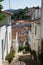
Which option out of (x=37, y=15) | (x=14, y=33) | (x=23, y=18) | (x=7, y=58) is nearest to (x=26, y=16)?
(x=23, y=18)

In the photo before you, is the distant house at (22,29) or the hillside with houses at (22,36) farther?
the distant house at (22,29)

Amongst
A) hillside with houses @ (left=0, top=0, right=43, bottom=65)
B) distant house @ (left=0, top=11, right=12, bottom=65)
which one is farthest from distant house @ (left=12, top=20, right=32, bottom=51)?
distant house @ (left=0, top=11, right=12, bottom=65)

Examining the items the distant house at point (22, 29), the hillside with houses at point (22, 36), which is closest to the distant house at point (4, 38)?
the hillside with houses at point (22, 36)

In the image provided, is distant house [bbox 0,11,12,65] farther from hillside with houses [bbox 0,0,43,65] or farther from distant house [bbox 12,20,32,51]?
distant house [bbox 12,20,32,51]

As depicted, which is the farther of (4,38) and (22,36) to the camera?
(22,36)

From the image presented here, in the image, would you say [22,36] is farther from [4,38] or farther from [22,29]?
[4,38]

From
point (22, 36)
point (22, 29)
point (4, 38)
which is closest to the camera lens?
point (4, 38)

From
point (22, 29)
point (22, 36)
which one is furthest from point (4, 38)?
point (22, 29)

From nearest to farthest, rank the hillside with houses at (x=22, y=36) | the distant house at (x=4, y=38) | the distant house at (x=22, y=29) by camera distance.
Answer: the distant house at (x=4, y=38), the hillside with houses at (x=22, y=36), the distant house at (x=22, y=29)

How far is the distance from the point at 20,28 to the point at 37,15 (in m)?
7.25

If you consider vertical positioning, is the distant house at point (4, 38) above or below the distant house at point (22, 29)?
above

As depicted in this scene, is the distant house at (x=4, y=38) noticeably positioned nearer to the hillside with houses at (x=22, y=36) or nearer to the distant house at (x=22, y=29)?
the hillside with houses at (x=22, y=36)

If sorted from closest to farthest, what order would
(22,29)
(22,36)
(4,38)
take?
1. (4,38)
2. (22,36)
3. (22,29)

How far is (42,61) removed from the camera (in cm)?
1537
